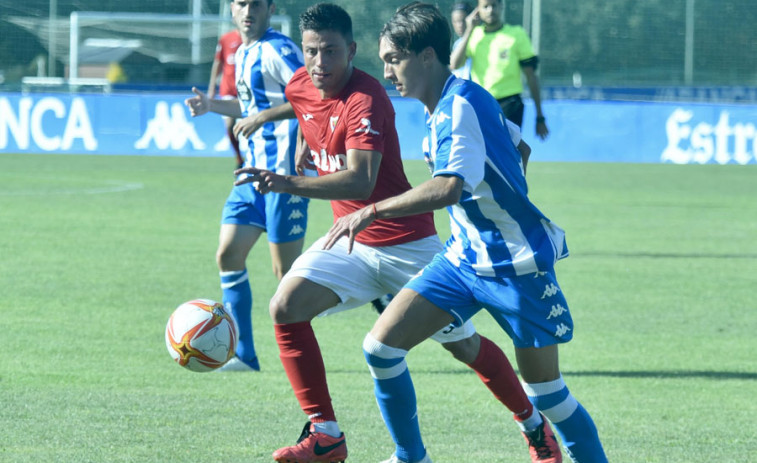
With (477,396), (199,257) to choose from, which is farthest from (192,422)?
(199,257)

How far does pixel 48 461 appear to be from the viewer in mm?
4957

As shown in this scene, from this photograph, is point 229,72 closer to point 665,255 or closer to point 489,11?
point 489,11

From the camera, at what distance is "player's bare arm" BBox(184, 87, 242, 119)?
6.97 m

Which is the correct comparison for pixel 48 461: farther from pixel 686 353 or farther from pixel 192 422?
pixel 686 353

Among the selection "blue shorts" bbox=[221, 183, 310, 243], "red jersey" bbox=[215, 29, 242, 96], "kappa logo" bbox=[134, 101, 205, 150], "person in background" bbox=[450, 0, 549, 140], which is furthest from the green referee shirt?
"kappa logo" bbox=[134, 101, 205, 150]

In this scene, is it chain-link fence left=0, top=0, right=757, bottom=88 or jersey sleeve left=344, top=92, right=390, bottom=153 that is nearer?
jersey sleeve left=344, top=92, right=390, bottom=153

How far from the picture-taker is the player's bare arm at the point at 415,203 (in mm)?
4250

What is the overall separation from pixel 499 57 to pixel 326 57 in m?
6.62

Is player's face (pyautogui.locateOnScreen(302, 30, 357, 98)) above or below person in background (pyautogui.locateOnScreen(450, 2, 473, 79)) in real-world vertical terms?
above

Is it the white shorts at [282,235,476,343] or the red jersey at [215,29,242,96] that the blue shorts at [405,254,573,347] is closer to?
the white shorts at [282,235,476,343]

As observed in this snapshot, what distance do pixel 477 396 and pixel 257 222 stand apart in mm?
1654

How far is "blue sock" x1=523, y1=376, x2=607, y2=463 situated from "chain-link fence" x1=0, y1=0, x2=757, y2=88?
2742 cm

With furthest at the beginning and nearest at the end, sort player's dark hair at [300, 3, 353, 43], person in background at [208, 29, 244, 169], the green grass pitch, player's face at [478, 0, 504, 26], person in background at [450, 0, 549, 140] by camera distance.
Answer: person in background at [450, 0, 549, 140]
player's face at [478, 0, 504, 26]
person in background at [208, 29, 244, 169]
the green grass pitch
player's dark hair at [300, 3, 353, 43]

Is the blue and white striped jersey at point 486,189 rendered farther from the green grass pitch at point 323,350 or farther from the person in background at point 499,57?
the person in background at point 499,57
